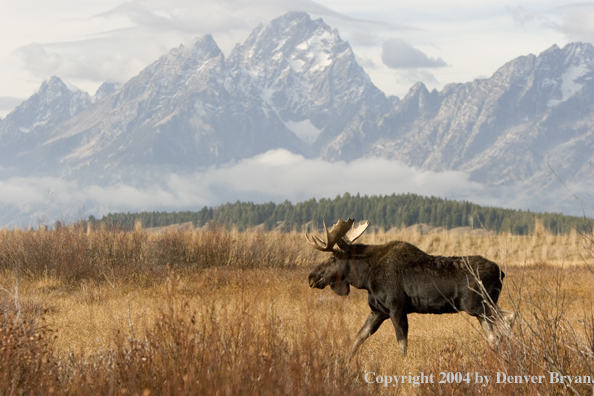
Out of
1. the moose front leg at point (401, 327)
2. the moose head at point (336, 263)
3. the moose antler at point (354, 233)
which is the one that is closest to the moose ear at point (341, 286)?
the moose head at point (336, 263)

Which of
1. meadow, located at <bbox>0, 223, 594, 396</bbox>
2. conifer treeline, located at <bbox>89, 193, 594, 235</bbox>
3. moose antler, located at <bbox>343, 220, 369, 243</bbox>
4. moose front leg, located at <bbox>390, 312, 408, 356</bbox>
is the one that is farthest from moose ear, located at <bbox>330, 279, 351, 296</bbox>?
conifer treeline, located at <bbox>89, 193, 594, 235</bbox>

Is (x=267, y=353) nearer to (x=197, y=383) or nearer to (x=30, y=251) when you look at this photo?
(x=197, y=383)

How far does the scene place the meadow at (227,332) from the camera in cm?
475

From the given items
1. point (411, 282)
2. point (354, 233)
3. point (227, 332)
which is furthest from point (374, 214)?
point (227, 332)

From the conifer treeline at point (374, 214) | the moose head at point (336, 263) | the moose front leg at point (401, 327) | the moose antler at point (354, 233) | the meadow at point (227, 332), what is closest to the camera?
the meadow at point (227, 332)

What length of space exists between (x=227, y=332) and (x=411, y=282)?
3.31 meters

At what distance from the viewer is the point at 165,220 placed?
340 ft

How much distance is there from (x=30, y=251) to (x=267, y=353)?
53.1 ft

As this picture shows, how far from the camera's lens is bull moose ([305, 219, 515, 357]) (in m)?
8.05

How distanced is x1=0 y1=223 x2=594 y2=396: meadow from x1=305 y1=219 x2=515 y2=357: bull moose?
380 mm

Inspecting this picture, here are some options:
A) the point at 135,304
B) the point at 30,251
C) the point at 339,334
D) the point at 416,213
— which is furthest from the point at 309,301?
the point at 416,213

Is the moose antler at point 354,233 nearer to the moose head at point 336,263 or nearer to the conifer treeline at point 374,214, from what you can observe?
the moose head at point 336,263

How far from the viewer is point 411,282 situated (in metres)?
8.31

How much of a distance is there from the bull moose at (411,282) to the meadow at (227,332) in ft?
1.25
